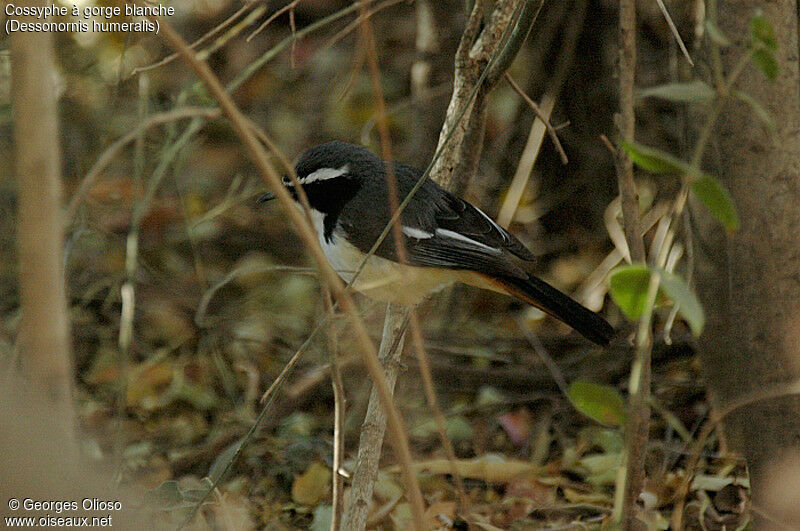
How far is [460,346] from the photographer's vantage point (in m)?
4.63

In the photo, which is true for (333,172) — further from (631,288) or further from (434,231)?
(631,288)

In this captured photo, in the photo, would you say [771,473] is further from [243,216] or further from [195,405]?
[243,216]

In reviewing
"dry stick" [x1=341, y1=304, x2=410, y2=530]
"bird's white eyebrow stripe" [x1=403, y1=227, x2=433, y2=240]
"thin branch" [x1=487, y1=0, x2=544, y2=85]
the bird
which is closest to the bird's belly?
the bird

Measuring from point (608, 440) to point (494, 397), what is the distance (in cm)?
65

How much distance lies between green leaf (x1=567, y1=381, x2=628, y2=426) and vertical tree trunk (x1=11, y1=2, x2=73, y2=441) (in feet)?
2.52

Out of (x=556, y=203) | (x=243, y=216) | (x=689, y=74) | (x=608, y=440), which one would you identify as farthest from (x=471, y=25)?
(x=243, y=216)

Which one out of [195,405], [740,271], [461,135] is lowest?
[195,405]

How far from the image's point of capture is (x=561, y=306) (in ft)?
10.1

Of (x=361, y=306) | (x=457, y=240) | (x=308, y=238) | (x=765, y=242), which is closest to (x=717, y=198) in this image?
(x=308, y=238)

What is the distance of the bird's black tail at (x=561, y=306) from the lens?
9.77 ft

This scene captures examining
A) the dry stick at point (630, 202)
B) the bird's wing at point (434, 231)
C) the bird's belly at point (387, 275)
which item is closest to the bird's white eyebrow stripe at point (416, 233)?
the bird's wing at point (434, 231)

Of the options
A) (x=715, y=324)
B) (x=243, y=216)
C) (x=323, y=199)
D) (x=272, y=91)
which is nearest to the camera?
(x=715, y=324)

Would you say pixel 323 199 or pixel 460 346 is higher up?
pixel 323 199

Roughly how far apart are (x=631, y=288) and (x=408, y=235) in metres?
2.05
